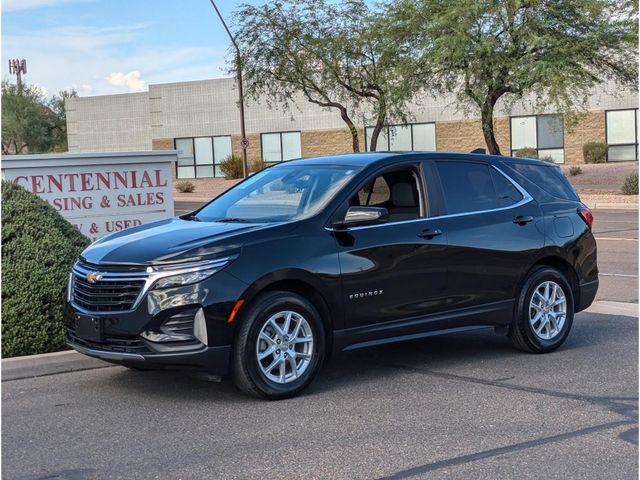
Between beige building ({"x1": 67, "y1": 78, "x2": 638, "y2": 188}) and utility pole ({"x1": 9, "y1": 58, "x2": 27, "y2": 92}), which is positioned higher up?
utility pole ({"x1": 9, "y1": 58, "x2": 27, "y2": 92})

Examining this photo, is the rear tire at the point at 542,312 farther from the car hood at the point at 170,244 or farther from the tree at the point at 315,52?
the tree at the point at 315,52

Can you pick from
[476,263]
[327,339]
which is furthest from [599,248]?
[327,339]

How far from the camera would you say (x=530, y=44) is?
96.8 ft

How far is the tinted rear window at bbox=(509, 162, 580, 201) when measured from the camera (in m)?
8.81

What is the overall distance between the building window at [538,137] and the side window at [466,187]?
41.6m

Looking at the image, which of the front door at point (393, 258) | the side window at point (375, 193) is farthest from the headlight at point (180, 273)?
the side window at point (375, 193)

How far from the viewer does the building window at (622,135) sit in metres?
47.7

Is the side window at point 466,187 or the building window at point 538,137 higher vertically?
the building window at point 538,137

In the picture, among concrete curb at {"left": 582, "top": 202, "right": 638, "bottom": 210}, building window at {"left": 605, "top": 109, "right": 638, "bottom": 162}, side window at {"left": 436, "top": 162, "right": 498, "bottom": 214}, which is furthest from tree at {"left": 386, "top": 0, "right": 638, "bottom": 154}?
side window at {"left": 436, "top": 162, "right": 498, "bottom": 214}

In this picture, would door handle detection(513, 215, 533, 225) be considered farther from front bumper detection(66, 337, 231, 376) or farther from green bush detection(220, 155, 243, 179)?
green bush detection(220, 155, 243, 179)

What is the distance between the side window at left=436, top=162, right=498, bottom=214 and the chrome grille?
282cm

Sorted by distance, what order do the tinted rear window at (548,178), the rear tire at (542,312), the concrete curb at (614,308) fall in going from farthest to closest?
the concrete curb at (614,308), the tinted rear window at (548,178), the rear tire at (542,312)

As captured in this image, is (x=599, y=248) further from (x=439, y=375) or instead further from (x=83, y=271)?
(x=83, y=271)

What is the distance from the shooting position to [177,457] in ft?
18.2
